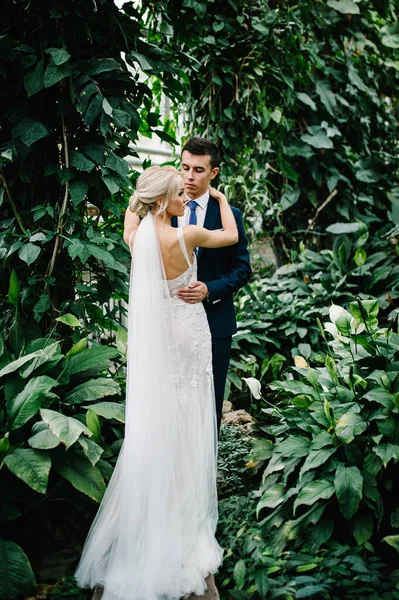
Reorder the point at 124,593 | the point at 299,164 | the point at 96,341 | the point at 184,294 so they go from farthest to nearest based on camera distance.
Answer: the point at 299,164
the point at 96,341
the point at 184,294
the point at 124,593

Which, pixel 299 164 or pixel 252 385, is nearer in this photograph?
pixel 252 385

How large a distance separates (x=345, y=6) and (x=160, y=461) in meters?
5.96

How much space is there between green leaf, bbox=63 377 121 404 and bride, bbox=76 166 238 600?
21 cm

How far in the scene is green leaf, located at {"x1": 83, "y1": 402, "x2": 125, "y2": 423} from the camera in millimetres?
3006

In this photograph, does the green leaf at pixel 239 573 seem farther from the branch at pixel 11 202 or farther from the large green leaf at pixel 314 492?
the branch at pixel 11 202

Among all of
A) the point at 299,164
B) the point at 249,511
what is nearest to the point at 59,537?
the point at 249,511

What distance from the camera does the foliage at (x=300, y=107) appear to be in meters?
5.52

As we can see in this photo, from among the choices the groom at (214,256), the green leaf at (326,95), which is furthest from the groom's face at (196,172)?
the green leaf at (326,95)

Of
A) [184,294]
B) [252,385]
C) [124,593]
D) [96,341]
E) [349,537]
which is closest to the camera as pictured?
[124,593]

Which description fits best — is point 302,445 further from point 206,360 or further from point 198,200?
point 198,200

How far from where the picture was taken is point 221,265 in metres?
3.41

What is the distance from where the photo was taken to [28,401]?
2.77 metres

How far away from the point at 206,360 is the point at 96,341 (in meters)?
1.00

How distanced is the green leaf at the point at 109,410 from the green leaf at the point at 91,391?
52 millimetres
